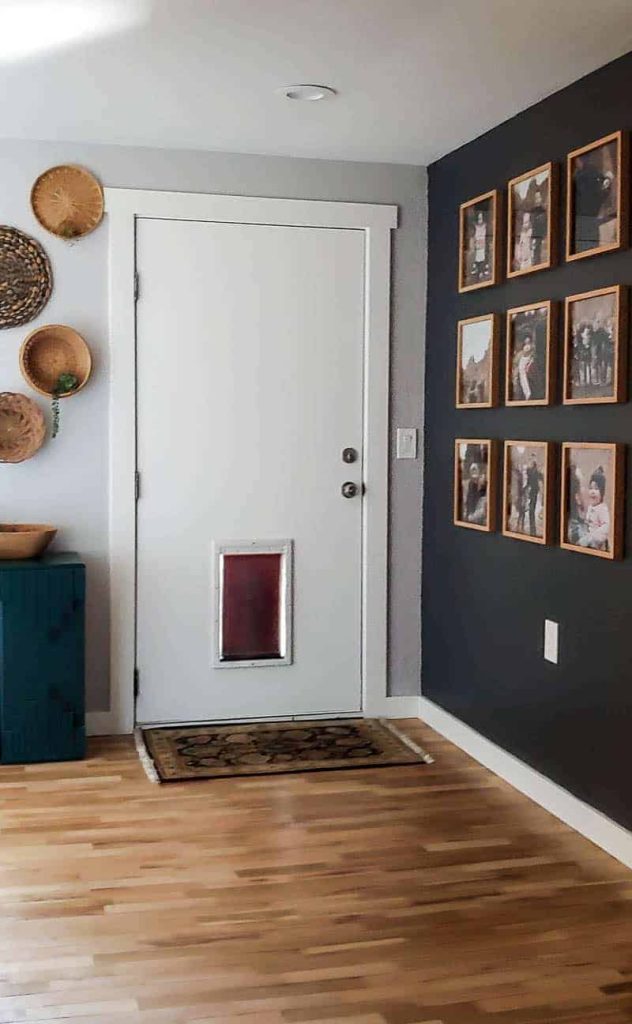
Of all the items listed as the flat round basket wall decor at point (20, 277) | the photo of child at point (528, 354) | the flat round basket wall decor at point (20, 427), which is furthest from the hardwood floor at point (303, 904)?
the flat round basket wall decor at point (20, 277)

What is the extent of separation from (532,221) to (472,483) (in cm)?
99

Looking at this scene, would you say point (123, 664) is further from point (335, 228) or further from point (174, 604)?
point (335, 228)

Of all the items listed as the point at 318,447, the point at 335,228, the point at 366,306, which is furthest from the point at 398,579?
the point at 335,228

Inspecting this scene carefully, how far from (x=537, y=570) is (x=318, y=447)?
126cm

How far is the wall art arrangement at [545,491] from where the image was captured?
353cm

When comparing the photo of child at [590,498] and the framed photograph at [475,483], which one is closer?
the photo of child at [590,498]

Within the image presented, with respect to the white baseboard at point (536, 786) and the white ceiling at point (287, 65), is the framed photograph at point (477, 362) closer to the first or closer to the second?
the white ceiling at point (287, 65)

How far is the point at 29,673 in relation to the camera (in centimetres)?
438

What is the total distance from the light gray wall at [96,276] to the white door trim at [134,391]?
0.13 feet

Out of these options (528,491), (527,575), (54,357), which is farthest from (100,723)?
(528,491)

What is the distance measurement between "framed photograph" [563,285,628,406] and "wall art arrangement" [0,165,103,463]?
188cm

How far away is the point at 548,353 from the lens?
388cm

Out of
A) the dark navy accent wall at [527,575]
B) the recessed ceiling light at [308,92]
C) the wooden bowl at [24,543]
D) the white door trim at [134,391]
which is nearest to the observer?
the dark navy accent wall at [527,575]

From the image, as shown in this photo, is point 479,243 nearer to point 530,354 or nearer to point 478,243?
point 478,243
